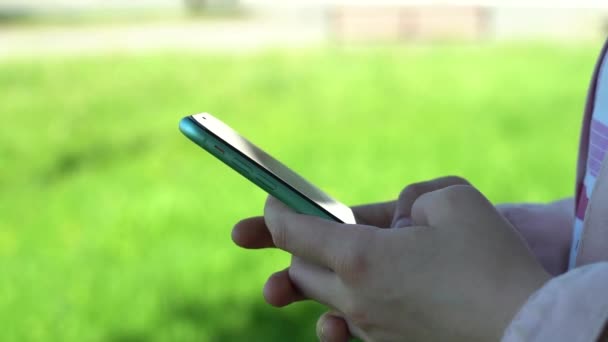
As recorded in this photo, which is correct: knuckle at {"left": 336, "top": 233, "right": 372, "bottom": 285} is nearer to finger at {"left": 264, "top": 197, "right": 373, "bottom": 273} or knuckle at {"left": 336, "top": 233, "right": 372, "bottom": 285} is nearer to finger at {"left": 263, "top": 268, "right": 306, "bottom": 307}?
finger at {"left": 264, "top": 197, "right": 373, "bottom": 273}

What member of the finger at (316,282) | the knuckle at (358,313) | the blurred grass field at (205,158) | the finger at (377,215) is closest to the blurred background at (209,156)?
the blurred grass field at (205,158)

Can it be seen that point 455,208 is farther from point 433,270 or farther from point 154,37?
point 154,37

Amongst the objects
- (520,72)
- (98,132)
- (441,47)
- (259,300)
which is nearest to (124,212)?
(259,300)

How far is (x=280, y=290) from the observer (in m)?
1.07

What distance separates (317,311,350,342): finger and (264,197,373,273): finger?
127 millimetres

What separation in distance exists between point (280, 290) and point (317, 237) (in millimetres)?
183

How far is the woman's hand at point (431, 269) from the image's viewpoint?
814 millimetres

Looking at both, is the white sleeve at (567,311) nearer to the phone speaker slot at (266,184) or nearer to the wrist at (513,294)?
the wrist at (513,294)

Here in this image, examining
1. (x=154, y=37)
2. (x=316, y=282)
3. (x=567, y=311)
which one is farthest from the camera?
(x=154, y=37)

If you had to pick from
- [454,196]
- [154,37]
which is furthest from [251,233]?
[154,37]

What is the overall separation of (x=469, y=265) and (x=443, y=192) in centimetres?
11

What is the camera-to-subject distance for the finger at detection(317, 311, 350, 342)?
1044mm

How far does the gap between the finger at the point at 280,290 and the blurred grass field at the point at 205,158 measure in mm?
1552

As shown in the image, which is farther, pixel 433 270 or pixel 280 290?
pixel 280 290
